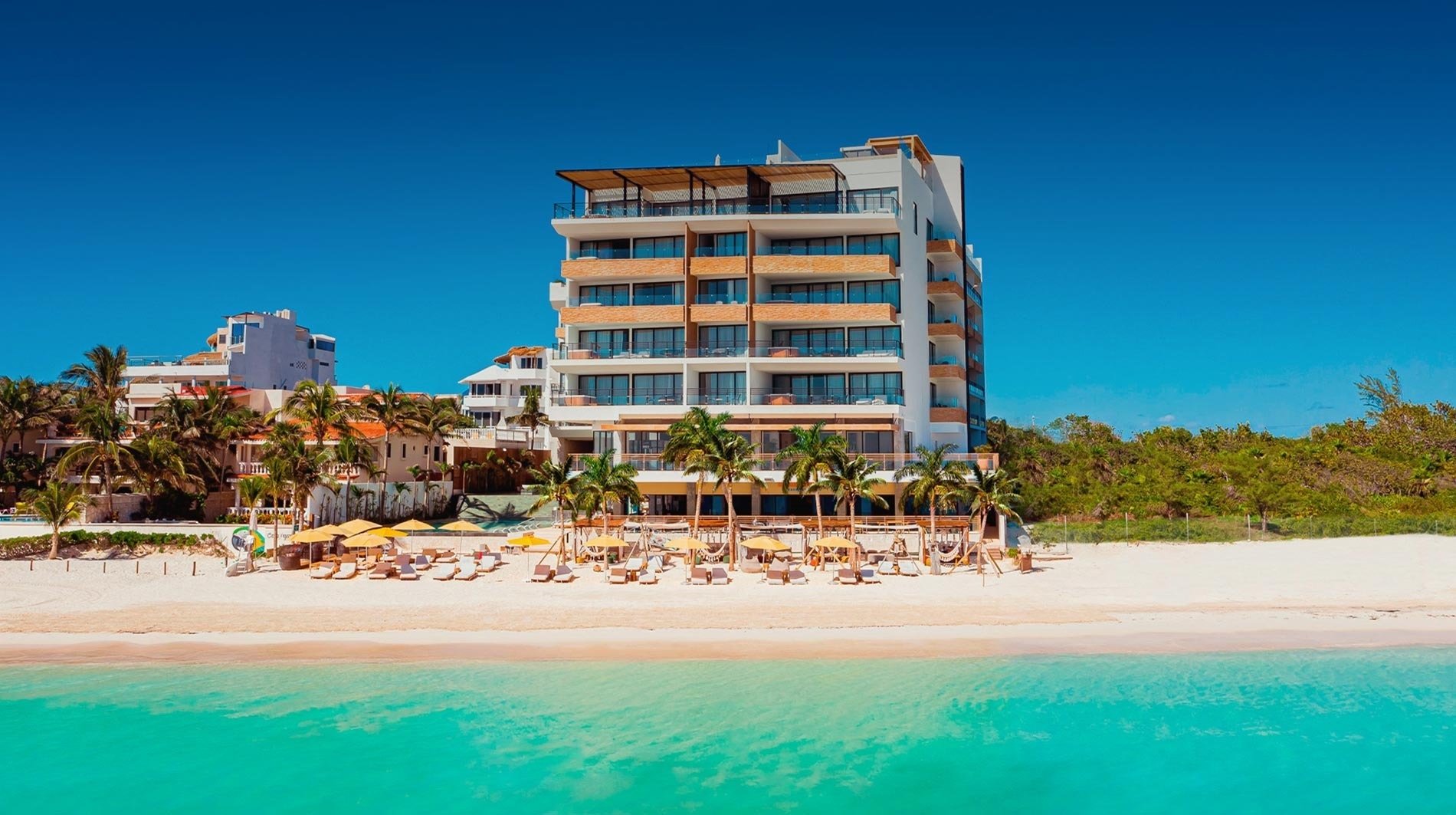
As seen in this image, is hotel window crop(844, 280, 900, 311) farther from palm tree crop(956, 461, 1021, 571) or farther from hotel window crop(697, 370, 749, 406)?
palm tree crop(956, 461, 1021, 571)

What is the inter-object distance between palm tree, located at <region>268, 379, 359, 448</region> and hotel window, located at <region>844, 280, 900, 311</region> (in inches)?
1100

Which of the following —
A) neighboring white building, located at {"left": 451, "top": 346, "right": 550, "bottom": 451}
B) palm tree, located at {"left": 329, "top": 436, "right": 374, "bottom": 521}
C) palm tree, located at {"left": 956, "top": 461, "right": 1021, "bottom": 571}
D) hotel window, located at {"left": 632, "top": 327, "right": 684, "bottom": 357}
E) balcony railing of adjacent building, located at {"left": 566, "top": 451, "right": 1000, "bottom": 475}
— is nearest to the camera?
palm tree, located at {"left": 956, "top": 461, "right": 1021, "bottom": 571}

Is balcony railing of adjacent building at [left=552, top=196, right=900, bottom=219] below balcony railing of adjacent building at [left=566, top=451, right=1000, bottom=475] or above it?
above

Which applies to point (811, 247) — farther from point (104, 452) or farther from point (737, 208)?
point (104, 452)

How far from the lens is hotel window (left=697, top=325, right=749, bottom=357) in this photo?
54.4m

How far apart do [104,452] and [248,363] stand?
41.8m

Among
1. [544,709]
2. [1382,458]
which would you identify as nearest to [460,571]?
[544,709]

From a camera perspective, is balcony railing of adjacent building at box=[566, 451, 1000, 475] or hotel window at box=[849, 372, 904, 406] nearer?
balcony railing of adjacent building at box=[566, 451, 1000, 475]

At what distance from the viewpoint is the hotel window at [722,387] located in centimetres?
5412

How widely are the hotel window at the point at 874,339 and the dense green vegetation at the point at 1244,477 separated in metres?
10.3

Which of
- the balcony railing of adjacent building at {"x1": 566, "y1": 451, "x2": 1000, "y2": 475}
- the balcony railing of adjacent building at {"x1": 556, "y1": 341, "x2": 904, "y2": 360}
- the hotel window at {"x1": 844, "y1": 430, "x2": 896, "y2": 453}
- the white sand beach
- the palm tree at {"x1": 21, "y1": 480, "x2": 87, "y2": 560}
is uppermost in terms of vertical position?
the balcony railing of adjacent building at {"x1": 556, "y1": 341, "x2": 904, "y2": 360}

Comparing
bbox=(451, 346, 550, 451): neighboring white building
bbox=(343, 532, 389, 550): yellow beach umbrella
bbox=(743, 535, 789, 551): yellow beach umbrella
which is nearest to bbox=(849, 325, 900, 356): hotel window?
bbox=(743, 535, 789, 551): yellow beach umbrella

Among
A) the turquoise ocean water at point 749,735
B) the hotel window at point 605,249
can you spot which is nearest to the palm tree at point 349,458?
the hotel window at point 605,249

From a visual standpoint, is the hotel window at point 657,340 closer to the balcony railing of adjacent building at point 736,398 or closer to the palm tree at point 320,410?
the balcony railing of adjacent building at point 736,398
